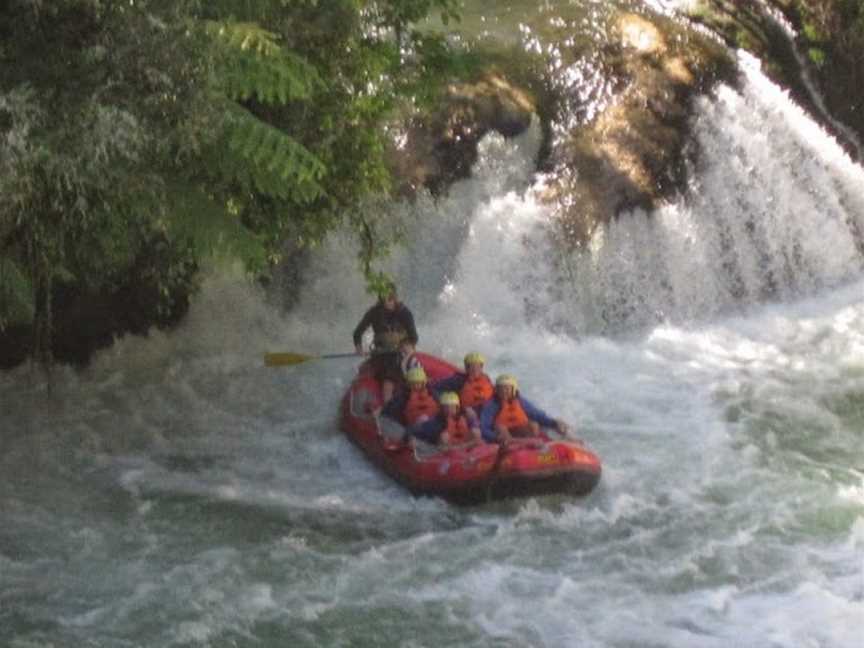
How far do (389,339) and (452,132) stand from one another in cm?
309

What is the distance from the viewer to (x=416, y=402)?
30.1 feet

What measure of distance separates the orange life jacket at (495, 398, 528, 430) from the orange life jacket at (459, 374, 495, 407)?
30 cm

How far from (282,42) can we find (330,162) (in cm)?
114

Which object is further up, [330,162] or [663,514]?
[330,162]

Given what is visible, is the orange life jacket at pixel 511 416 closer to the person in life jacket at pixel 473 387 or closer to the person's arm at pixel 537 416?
the person's arm at pixel 537 416

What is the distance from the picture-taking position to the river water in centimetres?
724

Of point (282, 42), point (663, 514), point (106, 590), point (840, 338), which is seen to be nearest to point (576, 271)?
point (840, 338)

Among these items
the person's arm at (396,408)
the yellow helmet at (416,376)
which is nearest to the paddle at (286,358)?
the person's arm at (396,408)

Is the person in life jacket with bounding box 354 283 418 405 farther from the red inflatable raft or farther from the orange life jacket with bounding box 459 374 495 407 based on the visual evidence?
the red inflatable raft

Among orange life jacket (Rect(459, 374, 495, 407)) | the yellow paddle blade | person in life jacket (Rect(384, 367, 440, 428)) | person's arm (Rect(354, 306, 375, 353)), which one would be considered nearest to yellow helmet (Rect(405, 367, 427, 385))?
person in life jacket (Rect(384, 367, 440, 428))

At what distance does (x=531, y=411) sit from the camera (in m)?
9.06

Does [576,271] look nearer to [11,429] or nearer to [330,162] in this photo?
[330,162]

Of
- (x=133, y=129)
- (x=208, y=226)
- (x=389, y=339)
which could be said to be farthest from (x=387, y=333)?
(x=133, y=129)

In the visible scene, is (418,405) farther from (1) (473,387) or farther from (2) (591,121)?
(2) (591,121)
